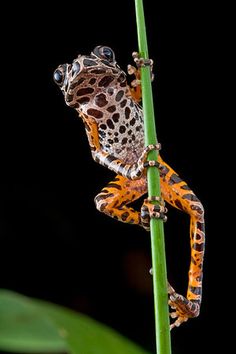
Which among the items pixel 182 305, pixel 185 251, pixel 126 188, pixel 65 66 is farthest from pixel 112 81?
pixel 185 251

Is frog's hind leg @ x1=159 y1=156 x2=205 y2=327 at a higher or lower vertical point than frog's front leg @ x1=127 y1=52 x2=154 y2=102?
lower

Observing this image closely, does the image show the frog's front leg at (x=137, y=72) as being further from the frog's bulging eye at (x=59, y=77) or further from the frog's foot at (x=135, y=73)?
the frog's bulging eye at (x=59, y=77)

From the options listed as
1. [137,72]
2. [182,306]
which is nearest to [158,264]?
[182,306]

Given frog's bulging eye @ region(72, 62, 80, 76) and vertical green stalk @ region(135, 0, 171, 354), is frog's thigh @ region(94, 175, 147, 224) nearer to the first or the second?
frog's bulging eye @ region(72, 62, 80, 76)

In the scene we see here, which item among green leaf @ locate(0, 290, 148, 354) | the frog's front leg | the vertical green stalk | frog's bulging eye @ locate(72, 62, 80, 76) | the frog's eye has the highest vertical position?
the frog's eye

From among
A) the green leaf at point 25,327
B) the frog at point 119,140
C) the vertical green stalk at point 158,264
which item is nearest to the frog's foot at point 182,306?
the frog at point 119,140

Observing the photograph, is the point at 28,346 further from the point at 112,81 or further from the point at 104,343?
the point at 112,81

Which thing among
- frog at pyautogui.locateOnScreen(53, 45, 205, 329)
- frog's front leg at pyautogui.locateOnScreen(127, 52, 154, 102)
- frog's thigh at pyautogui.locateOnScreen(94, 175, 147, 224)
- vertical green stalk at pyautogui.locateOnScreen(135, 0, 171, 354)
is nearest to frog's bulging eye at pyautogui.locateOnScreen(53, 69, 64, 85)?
frog at pyautogui.locateOnScreen(53, 45, 205, 329)

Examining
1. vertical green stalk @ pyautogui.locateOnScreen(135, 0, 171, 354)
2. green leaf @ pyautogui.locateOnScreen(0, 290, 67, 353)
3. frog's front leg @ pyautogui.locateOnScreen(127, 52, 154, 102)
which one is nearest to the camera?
vertical green stalk @ pyautogui.locateOnScreen(135, 0, 171, 354)
